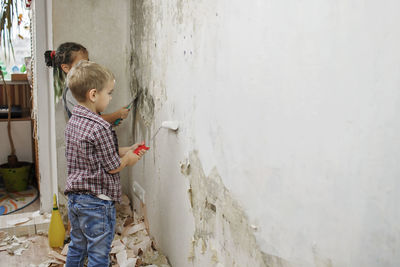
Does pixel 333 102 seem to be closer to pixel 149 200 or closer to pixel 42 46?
pixel 149 200

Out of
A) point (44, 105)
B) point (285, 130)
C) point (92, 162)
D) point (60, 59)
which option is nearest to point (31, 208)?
point (44, 105)

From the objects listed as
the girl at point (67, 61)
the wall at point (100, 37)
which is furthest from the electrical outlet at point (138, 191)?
the girl at point (67, 61)

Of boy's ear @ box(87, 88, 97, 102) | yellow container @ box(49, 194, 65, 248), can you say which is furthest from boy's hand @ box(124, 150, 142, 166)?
yellow container @ box(49, 194, 65, 248)

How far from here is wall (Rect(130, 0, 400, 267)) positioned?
2.12 ft

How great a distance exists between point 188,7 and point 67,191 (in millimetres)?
993

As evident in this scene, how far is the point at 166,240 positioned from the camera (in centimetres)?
184

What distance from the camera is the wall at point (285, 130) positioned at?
0.65 metres

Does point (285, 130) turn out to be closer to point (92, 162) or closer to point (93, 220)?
point (92, 162)

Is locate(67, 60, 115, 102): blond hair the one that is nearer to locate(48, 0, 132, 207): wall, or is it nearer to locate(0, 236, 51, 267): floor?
locate(48, 0, 132, 207): wall

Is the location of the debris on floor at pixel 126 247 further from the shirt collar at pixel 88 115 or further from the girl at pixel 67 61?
the shirt collar at pixel 88 115

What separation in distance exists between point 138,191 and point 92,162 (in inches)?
33.8

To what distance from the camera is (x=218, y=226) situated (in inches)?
50.1

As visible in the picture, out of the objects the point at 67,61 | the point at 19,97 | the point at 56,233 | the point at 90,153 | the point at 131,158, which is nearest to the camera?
the point at 90,153

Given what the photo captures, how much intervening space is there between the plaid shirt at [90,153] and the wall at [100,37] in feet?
2.94
